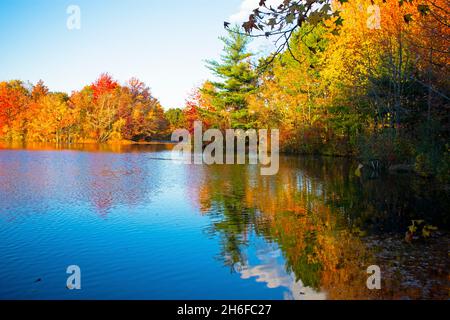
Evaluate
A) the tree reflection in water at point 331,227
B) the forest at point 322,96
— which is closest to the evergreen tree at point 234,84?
the forest at point 322,96

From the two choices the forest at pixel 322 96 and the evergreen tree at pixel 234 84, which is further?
the evergreen tree at pixel 234 84

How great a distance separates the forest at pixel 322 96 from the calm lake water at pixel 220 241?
287 cm

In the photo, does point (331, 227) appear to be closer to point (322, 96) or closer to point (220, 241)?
point (220, 241)

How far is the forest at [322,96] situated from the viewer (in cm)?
1518

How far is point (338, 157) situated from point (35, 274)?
28.8 m

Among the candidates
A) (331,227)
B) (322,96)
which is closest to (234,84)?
(322,96)

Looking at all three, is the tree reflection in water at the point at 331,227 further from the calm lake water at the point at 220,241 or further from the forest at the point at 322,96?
the forest at the point at 322,96

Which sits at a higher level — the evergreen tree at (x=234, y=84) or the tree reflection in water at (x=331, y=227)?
the evergreen tree at (x=234, y=84)

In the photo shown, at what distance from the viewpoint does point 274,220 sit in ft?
32.8

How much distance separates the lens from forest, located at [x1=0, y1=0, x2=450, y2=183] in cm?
1518

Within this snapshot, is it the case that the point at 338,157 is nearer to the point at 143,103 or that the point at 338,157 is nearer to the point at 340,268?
the point at 340,268

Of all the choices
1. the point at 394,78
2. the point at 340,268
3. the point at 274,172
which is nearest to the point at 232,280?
the point at 340,268

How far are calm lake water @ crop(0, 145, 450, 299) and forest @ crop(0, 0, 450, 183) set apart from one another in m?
2.87

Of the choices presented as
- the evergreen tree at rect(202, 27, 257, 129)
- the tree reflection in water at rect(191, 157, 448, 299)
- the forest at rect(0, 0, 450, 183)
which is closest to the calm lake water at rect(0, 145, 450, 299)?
the tree reflection in water at rect(191, 157, 448, 299)
